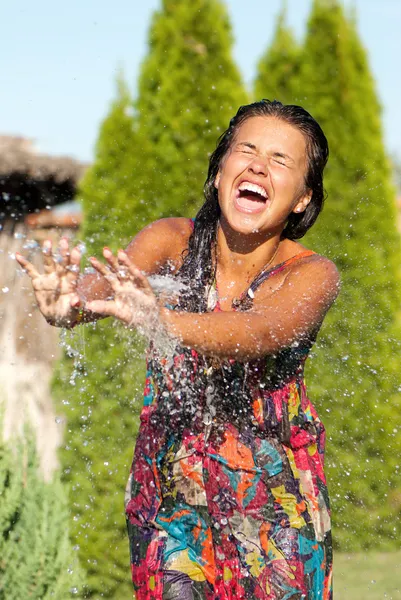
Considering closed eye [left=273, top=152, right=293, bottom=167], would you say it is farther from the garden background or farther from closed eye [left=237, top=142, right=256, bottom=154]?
the garden background

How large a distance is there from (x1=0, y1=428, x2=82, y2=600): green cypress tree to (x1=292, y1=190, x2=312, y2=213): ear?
2.07 m

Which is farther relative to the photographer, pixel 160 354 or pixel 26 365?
pixel 26 365

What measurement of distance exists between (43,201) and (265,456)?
5.21 meters

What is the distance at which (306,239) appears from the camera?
5.91m

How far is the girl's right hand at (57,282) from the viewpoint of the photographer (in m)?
2.09

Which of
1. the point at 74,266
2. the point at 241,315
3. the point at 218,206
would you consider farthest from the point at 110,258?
the point at 218,206

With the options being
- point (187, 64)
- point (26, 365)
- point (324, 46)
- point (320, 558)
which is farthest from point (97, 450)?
point (320, 558)

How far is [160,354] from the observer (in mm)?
2289

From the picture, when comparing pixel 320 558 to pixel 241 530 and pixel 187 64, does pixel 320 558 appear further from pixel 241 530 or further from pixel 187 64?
pixel 187 64

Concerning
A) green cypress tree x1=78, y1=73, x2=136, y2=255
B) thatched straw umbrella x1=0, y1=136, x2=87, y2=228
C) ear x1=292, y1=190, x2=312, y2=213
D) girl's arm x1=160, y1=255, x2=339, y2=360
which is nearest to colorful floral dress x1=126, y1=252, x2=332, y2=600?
girl's arm x1=160, y1=255, x2=339, y2=360

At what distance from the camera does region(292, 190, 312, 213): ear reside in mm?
2658

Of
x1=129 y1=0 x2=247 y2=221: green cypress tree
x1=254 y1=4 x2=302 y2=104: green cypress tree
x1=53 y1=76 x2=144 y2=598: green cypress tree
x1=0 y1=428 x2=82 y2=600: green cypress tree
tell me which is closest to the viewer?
x1=0 y1=428 x2=82 y2=600: green cypress tree

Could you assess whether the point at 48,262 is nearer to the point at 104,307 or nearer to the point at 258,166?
the point at 104,307

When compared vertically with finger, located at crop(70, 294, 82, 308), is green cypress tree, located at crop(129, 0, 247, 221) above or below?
above
